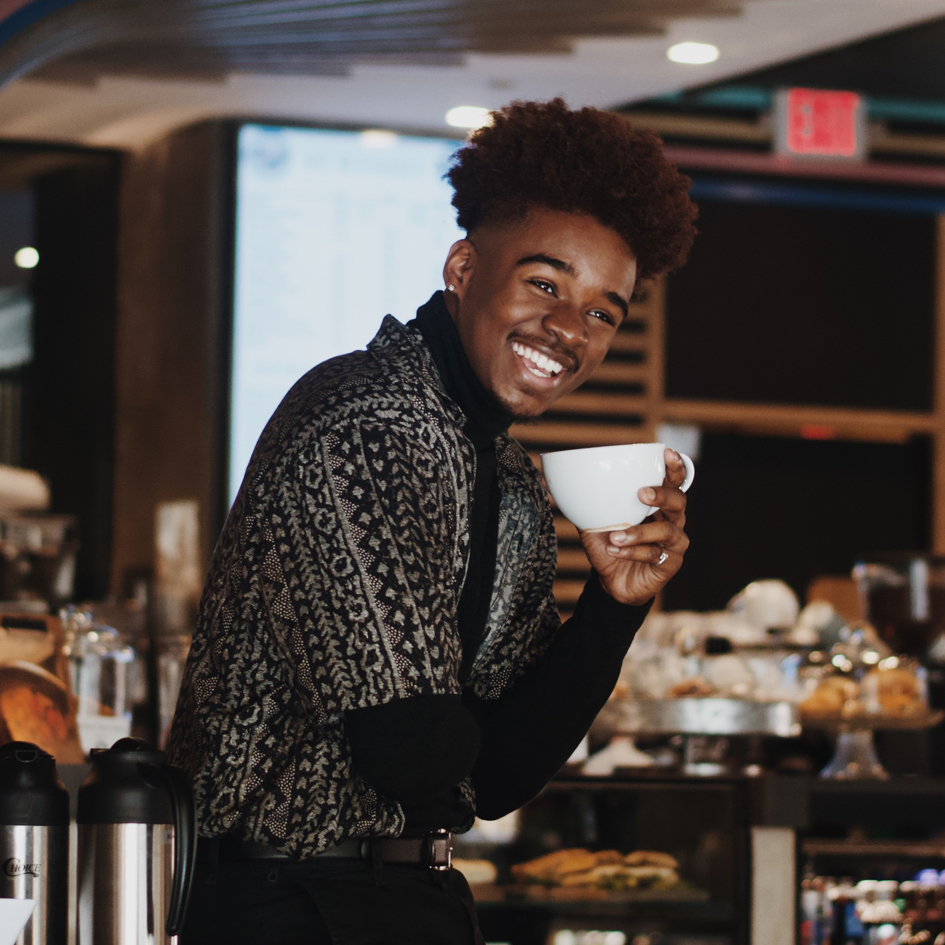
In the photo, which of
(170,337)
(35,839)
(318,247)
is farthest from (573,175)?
(170,337)

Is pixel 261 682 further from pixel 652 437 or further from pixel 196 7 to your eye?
pixel 652 437

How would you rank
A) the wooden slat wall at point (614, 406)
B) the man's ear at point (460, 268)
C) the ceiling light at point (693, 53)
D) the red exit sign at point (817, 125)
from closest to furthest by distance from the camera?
the man's ear at point (460, 268) → the ceiling light at point (693, 53) → the red exit sign at point (817, 125) → the wooden slat wall at point (614, 406)

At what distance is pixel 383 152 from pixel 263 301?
0.71 metres

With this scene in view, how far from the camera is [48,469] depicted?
16.2 feet

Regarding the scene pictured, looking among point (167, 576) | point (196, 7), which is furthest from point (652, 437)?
point (196, 7)

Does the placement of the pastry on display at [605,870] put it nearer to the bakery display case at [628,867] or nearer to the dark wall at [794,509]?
the bakery display case at [628,867]

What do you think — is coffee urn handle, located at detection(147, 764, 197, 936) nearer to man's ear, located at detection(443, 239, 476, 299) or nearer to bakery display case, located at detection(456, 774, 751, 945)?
man's ear, located at detection(443, 239, 476, 299)

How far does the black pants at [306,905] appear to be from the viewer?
114 centimetres

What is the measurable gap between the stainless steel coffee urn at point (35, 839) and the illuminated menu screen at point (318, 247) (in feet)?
11.6

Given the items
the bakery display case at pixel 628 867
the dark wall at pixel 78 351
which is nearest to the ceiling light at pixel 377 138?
the dark wall at pixel 78 351

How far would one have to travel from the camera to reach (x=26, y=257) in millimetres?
4969

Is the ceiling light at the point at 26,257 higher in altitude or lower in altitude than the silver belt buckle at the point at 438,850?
higher

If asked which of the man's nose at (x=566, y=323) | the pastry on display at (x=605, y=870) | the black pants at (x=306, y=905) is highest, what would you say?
the man's nose at (x=566, y=323)

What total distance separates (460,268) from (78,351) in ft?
12.6
